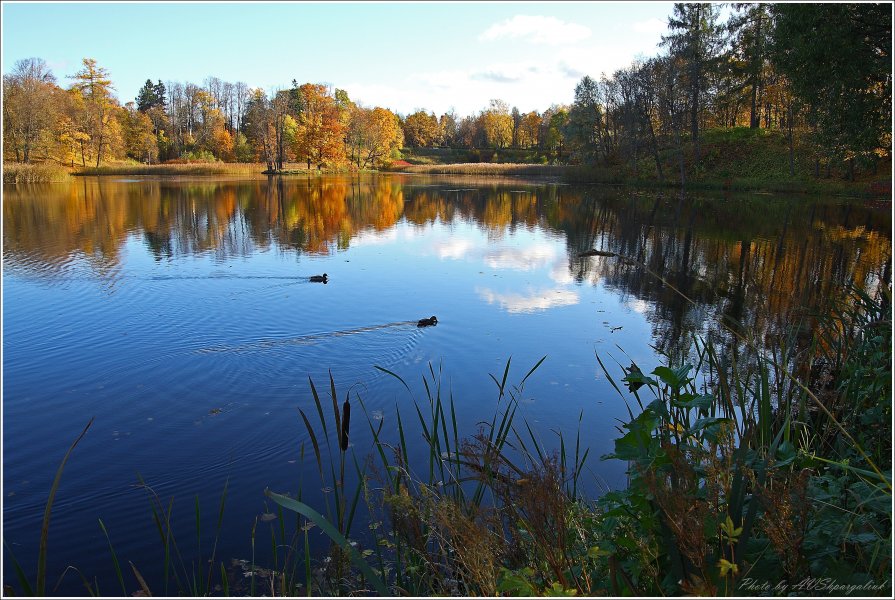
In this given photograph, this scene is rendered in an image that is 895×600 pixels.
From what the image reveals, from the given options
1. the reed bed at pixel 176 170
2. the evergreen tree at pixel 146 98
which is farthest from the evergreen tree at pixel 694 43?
the evergreen tree at pixel 146 98

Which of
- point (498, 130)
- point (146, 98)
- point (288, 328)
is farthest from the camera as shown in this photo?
point (498, 130)

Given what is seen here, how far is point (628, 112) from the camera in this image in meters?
39.8

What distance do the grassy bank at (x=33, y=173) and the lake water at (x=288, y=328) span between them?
1910 centimetres

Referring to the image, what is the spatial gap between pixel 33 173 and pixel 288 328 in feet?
126

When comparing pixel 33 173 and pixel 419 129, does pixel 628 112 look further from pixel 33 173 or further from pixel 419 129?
pixel 419 129

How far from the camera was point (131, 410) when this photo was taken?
6.02 metres

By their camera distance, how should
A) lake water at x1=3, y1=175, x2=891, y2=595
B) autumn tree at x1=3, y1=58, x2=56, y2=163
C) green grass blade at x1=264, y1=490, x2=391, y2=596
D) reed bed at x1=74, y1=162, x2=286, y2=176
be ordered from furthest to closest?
reed bed at x1=74, y1=162, x2=286, y2=176, autumn tree at x1=3, y1=58, x2=56, y2=163, lake water at x1=3, y1=175, x2=891, y2=595, green grass blade at x1=264, y1=490, x2=391, y2=596

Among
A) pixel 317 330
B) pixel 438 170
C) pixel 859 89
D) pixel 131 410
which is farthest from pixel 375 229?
pixel 438 170

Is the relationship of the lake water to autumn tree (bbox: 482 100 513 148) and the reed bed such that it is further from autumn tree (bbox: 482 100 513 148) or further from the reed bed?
autumn tree (bbox: 482 100 513 148)

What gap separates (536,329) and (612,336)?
3.39 ft

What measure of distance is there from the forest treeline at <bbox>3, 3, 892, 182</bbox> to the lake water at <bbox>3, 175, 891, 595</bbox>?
3.51 meters

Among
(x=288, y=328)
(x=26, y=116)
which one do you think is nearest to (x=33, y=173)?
(x=26, y=116)

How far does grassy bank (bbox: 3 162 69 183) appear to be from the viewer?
1436 inches

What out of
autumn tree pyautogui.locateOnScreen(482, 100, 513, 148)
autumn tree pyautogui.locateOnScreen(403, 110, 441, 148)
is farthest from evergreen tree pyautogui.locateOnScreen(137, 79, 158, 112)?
autumn tree pyautogui.locateOnScreen(482, 100, 513, 148)
